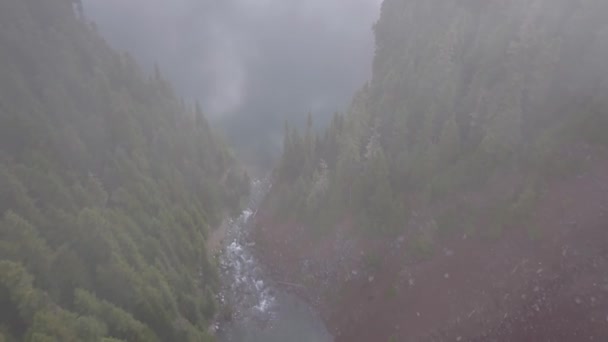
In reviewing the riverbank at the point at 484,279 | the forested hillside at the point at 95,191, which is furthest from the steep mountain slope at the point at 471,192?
the forested hillside at the point at 95,191

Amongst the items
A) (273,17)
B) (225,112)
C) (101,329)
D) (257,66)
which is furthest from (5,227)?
(273,17)

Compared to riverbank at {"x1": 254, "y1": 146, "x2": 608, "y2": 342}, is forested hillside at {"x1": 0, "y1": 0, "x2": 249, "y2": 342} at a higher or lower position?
higher

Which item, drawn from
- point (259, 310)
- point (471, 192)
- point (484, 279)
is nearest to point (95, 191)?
point (259, 310)

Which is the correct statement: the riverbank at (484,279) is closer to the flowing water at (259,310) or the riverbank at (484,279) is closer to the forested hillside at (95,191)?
the flowing water at (259,310)

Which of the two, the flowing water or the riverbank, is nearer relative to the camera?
the riverbank

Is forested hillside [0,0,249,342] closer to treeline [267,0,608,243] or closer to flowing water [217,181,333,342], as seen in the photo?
flowing water [217,181,333,342]

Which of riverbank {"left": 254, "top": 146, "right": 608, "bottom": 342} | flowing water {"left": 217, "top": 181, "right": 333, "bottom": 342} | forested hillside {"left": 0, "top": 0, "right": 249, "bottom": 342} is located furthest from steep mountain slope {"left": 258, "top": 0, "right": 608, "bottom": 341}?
forested hillside {"left": 0, "top": 0, "right": 249, "bottom": 342}
